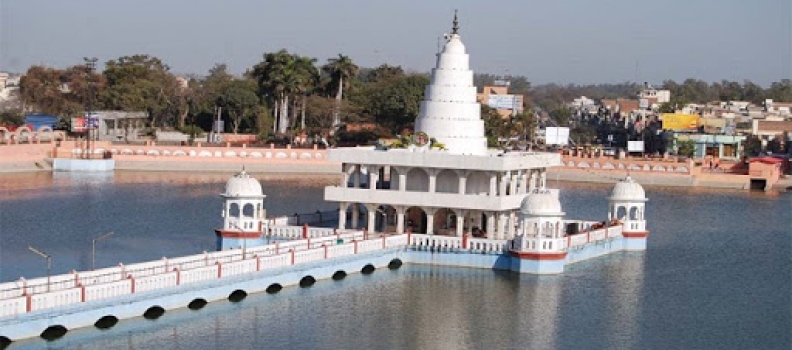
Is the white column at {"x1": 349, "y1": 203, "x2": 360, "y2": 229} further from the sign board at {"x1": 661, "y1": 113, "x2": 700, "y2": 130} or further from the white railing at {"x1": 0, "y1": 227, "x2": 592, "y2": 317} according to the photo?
the sign board at {"x1": 661, "y1": 113, "x2": 700, "y2": 130}

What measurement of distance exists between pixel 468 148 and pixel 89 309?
15369mm

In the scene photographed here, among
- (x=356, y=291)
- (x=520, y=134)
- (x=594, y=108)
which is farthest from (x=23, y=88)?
(x=594, y=108)

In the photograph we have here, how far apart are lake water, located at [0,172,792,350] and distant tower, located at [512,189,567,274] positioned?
403 mm

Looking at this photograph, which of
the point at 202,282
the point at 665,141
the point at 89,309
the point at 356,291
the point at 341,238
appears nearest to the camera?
the point at 89,309

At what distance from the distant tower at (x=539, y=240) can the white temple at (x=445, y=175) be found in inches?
76.2

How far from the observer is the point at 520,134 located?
309ft

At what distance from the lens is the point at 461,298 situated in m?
33.6

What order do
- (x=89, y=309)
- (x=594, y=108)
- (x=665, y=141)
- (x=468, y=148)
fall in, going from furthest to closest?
(x=594, y=108)
(x=665, y=141)
(x=468, y=148)
(x=89, y=309)

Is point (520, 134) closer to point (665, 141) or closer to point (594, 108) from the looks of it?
point (665, 141)

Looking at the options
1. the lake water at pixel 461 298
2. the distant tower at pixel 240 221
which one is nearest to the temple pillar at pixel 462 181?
the lake water at pixel 461 298

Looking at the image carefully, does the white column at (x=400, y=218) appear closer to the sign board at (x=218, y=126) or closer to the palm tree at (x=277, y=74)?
the palm tree at (x=277, y=74)

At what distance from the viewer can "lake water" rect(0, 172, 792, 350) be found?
28859 millimetres

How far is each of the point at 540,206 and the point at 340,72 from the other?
55503 mm

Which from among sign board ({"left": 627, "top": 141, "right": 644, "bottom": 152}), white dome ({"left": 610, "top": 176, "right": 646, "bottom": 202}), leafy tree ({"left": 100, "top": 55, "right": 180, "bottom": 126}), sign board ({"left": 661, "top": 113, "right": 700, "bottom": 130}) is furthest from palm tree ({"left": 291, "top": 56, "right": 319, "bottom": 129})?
white dome ({"left": 610, "top": 176, "right": 646, "bottom": 202})
